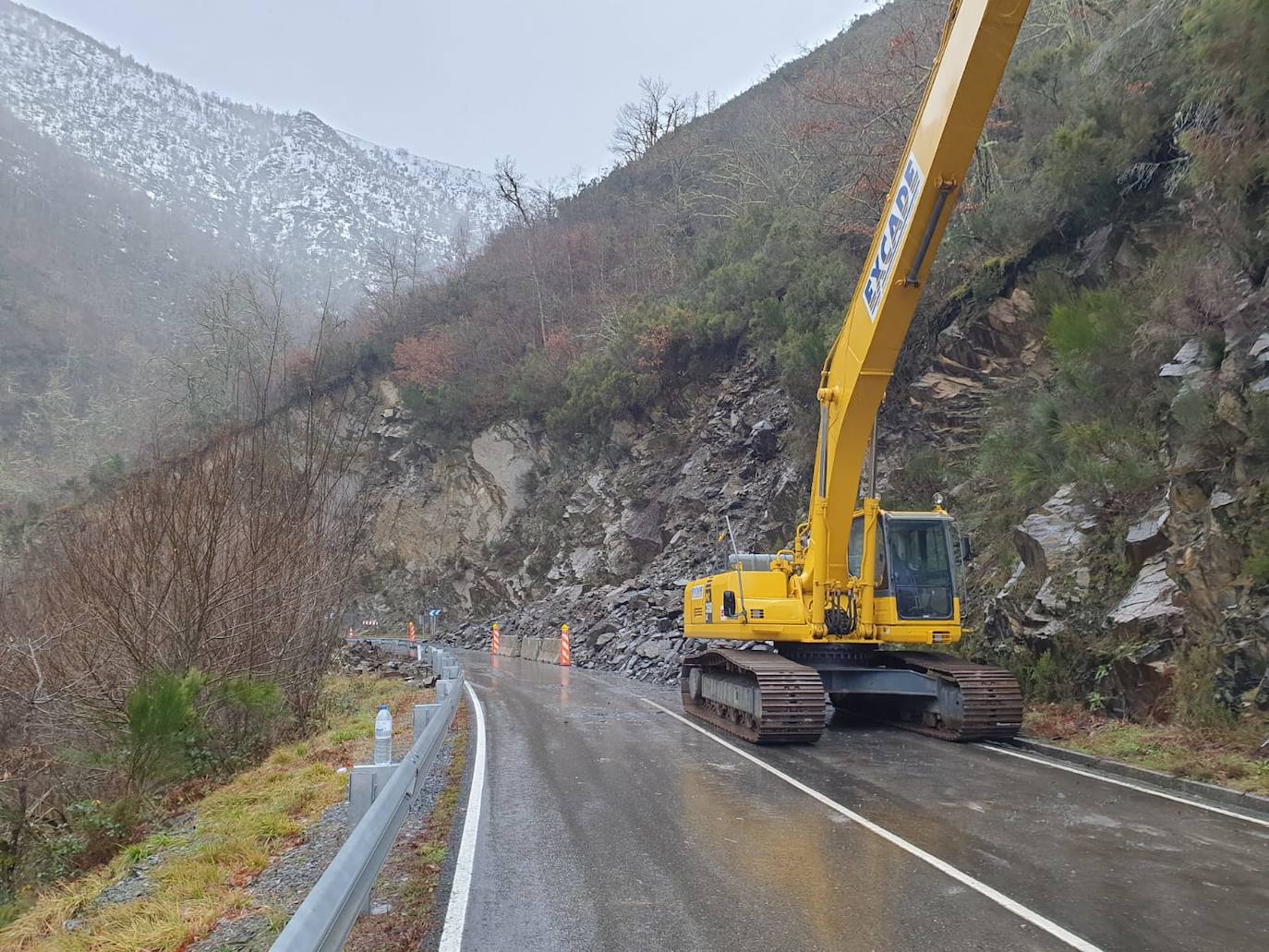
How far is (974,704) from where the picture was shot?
11.1 metres

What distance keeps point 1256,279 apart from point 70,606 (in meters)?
16.9

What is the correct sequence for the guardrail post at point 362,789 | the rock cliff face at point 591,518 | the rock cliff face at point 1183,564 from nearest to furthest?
the guardrail post at point 362,789
the rock cliff face at point 1183,564
the rock cliff face at point 591,518

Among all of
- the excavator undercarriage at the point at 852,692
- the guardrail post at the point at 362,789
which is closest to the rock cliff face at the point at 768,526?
the excavator undercarriage at the point at 852,692

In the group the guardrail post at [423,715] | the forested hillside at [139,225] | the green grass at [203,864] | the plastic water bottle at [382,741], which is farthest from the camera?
the forested hillside at [139,225]

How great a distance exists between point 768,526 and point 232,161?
15335 centimetres

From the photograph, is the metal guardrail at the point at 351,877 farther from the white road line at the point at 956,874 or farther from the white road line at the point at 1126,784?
the white road line at the point at 1126,784

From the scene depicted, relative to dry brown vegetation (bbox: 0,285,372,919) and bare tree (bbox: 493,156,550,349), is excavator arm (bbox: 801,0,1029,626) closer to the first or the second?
dry brown vegetation (bbox: 0,285,372,919)

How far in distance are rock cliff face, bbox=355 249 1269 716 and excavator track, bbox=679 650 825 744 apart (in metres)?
3.59

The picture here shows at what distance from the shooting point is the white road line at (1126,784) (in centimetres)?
759

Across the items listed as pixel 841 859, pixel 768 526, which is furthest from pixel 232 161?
pixel 841 859

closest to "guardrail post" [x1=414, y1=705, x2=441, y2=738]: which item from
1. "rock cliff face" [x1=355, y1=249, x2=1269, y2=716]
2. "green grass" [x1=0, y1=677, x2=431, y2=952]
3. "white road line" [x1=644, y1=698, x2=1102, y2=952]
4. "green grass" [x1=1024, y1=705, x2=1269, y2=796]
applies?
"green grass" [x1=0, y1=677, x2=431, y2=952]

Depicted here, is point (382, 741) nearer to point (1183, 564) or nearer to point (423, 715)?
point (423, 715)

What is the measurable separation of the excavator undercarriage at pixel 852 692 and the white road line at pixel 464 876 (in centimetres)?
376

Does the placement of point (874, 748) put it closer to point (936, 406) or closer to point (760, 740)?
point (760, 740)
